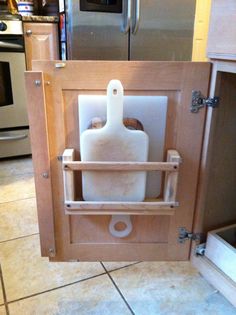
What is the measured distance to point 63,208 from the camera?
1051mm

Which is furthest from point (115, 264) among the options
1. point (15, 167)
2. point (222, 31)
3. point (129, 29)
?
point (129, 29)

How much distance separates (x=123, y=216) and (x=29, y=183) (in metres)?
0.97

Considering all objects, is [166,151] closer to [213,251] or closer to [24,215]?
[213,251]

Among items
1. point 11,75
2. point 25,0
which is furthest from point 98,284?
point 25,0

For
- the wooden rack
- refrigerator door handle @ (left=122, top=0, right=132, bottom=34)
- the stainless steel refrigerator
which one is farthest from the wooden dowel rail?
refrigerator door handle @ (left=122, top=0, right=132, bottom=34)

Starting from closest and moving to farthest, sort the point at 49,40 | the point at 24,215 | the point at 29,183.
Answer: the point at 24,215 → the point at 29,183 → the point at 49,40

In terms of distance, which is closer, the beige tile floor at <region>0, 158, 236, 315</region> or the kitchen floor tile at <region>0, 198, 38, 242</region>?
the beige tile floor at <region>0, 158, 236, 315</region>

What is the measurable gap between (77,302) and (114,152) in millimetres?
517

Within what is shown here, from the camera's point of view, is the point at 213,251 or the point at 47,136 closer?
the point at 47,136

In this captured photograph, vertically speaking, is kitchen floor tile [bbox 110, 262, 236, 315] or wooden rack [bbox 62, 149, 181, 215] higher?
wooden rack [bbox 62, 149, 181, 215]

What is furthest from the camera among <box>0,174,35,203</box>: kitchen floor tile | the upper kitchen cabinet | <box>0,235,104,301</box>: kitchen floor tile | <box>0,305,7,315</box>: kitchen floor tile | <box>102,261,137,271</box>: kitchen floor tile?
<box>0,174,35,203</box>: kitchen floor tile

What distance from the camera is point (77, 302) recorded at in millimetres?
968

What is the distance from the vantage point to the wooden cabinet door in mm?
1964

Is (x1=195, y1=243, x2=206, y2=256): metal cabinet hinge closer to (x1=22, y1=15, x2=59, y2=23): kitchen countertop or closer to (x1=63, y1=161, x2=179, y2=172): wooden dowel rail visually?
(x1=63, y1=161, x2=179, y2=172): wooden dowel rail
